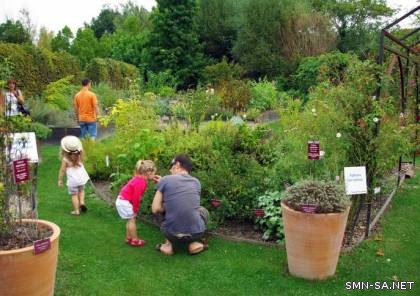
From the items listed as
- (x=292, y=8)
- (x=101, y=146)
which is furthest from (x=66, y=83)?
(x=292, y=8)

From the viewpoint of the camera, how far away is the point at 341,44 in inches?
984

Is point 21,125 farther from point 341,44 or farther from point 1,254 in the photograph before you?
point 341,44

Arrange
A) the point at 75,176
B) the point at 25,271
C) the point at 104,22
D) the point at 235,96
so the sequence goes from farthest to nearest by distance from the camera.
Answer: the point at 104,22 → the point at 235,96 → the point at 75,176 → the point at 25,271

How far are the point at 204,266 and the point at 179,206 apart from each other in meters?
0.66

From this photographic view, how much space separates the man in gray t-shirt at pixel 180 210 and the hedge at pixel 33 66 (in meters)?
9.29

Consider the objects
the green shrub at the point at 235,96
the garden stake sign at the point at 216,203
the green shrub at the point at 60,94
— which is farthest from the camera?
the green shrub at the point at 235,96

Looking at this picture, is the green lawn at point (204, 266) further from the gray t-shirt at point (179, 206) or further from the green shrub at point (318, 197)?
the green shrub at point (318, 197)

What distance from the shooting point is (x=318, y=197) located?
454cm

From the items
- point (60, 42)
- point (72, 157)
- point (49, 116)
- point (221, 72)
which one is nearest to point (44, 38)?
point (60, 42)

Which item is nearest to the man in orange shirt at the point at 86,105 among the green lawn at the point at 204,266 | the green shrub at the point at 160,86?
the green lawn at the point at 204,266

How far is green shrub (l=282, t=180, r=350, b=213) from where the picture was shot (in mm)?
4484

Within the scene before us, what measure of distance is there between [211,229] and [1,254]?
271 cm

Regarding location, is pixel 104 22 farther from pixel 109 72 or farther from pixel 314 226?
pixel 314 226

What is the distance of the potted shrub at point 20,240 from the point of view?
3.52 meters
